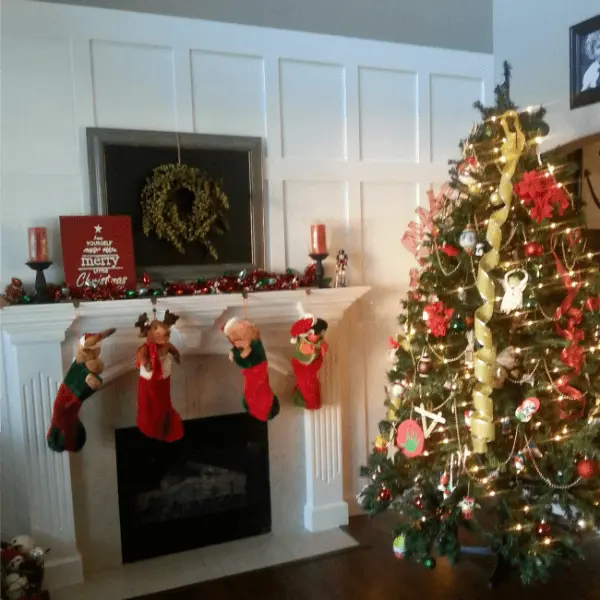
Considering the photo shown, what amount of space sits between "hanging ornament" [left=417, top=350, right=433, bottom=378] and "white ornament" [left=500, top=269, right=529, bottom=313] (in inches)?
14.5

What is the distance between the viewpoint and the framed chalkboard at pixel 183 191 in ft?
8.66

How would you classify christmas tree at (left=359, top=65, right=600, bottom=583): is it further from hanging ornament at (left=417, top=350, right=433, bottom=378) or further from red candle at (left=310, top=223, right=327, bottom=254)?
red candle at (left=310, top=223, right=327, bottom=254)

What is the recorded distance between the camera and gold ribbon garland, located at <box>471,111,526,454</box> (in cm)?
234

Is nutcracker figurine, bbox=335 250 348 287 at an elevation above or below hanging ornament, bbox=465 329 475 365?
above

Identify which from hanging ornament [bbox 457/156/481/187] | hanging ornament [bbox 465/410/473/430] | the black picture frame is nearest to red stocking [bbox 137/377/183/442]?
hanging ornament [bbox 465/410/473/430]

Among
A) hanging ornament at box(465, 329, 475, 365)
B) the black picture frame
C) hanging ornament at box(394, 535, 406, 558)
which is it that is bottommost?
hanging ornament at box(394, 535, 406, 558)

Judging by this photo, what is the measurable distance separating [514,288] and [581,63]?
1386 millimetres

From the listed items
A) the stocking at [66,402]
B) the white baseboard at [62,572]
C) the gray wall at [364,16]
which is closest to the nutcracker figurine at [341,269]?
the gray wall at [364,16]

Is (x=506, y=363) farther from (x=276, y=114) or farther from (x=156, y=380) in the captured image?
(x=276, y=114)

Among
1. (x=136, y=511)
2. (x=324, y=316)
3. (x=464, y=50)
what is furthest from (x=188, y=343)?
(x=464, y=50)

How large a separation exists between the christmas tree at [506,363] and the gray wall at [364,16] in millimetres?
956

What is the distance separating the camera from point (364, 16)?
3070mm

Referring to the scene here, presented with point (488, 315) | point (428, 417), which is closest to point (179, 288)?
point (428, 417)

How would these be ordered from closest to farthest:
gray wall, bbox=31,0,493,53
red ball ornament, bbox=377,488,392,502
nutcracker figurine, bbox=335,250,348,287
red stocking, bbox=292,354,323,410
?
red ball ornament, bbox=377,488,392,502, gray wall, bbox=31,0,493,53, red stocking, bbox=292,354,323,410, nutcracker figurine, bbox=335,250,348,287
